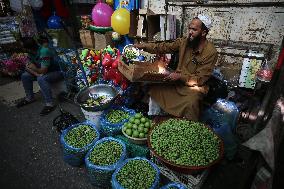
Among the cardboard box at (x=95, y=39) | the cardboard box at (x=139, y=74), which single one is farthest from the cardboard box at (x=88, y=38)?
the cardboard box at (x=139, y=74)

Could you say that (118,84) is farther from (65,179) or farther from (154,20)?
(154,20)

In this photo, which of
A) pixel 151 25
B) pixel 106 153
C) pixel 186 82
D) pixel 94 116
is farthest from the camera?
pixel 151 25

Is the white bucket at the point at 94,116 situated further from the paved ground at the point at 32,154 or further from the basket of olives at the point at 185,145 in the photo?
the basket of olives at the point at 185,145

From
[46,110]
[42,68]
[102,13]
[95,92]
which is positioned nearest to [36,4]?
[102,13]

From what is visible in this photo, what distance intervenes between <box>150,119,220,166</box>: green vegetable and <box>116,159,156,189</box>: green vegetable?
12.5 inches

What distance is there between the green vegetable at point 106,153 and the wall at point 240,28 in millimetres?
3486

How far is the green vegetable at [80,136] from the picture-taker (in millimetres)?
3660

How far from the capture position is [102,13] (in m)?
7.49

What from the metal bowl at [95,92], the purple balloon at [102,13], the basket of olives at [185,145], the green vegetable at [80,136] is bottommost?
the green vegetable at [80,136]

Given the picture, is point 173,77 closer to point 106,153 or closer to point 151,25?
point 106,153

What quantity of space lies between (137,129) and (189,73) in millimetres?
1388

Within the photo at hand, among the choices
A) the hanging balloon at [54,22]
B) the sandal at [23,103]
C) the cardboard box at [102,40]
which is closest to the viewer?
the sandal at [23,103]

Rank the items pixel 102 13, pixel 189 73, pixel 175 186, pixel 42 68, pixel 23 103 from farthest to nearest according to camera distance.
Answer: pixel 102 13 < pixel 23 103 < pixel 42 68 < pixel 189 73 < pixel 175 186

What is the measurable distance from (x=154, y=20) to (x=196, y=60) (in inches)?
119
